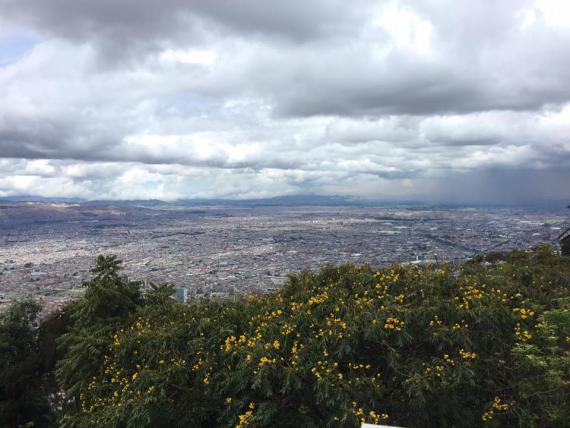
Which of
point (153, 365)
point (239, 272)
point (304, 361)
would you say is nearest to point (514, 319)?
point (304, 361)

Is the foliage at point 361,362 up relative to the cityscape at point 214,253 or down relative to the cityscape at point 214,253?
up

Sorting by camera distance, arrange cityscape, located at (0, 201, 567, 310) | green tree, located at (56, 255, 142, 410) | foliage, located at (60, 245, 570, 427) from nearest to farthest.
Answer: foliage, located at (60, 245, 570, 427) → green tree, located at (56, 255, 142, 410) → cityscape, located at (0, 201, 567, 310)

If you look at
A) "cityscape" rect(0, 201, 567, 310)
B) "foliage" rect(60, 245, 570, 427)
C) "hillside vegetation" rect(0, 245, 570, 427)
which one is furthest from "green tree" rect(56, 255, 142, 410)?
"cityscape" rect(0, 201, 567, 310)

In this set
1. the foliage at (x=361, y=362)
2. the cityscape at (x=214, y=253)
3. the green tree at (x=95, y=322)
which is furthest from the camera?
the cityscape at (x=214, y=253)

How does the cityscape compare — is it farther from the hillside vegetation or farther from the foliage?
the foliage

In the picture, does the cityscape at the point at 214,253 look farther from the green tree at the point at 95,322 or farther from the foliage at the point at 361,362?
the foliage at the point at 361,362

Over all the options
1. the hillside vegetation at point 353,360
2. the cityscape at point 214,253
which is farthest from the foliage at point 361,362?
the cityscape at point 214,253

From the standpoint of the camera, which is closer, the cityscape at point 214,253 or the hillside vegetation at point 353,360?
the hillside vegetation at point 353,360
